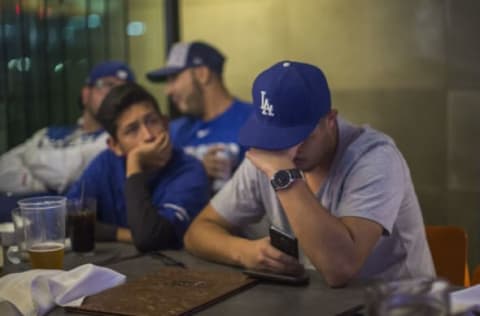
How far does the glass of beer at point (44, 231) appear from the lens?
6.81ft

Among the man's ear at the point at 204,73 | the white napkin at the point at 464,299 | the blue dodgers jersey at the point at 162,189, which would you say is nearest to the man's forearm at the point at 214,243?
the blue dodgers jersey at the point at 162,189

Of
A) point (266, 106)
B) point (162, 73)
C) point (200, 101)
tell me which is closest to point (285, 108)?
point (266, 106)

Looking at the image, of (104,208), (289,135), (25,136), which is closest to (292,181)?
(289,135)

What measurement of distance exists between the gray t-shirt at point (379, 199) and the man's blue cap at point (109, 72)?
6.64 feet

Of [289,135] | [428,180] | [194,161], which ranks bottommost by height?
[428,180]

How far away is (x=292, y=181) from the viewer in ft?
6.52

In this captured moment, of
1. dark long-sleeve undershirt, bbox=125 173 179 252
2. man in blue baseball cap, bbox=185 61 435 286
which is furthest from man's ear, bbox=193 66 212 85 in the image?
man in blue baseball cap, bbox=185 61 435 286

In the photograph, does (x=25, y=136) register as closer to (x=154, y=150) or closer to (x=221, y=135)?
(x=221, y=135)

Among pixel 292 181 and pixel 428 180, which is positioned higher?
pixel 292 181

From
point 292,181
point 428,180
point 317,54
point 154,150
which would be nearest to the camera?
point 292,181

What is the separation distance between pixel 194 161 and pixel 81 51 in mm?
1616

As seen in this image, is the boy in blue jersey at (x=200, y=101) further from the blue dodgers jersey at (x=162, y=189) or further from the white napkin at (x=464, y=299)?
the white napkin at (x=464, y=299)

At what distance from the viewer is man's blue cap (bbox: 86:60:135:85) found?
4.09m

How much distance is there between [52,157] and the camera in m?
3.71
